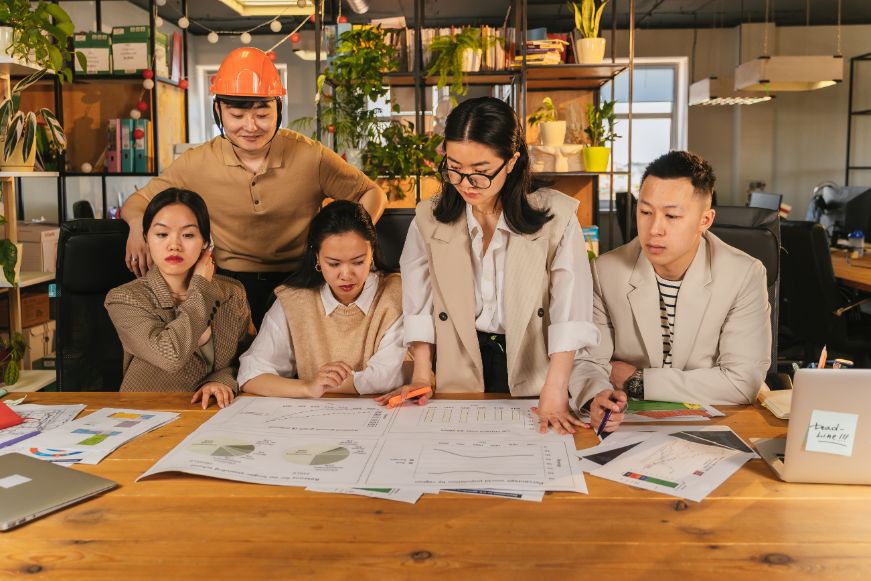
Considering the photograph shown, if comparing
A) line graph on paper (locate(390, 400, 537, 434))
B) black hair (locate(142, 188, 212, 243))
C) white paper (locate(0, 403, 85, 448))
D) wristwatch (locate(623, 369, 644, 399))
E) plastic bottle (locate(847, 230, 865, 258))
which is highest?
black hair (locate(142, 188, 212, 243))

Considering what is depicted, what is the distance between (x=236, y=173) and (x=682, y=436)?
1.65m

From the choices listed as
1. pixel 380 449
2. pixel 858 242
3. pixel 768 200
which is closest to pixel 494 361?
pixel 380 449

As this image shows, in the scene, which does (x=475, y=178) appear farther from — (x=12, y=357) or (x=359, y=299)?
(x=12, y=357)

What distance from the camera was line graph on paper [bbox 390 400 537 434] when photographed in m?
1.46

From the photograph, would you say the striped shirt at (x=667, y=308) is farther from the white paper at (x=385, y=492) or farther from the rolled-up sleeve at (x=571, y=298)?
the white paper at (x=385, y=492)

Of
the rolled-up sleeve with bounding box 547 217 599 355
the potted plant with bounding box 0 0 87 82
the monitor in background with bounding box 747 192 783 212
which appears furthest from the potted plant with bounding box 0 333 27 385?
the monitor in background with bounding box 747 192 783 212

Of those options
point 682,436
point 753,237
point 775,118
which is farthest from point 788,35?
point 682,436

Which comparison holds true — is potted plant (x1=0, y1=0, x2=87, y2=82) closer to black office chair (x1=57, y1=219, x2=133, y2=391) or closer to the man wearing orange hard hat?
the man wearing orange hard hat

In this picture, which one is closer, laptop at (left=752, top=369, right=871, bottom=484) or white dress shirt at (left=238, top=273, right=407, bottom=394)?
laptop at (left=752, top=369, right=871, bottom=484)

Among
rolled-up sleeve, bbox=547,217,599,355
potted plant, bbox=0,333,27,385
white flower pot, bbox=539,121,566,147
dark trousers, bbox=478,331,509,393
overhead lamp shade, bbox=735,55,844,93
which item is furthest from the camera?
overhead lamp shade, bbox=735,55,844,93

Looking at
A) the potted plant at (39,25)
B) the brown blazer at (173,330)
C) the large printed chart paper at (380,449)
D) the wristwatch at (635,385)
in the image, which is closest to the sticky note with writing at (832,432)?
the large printed chart paper at (380,449)

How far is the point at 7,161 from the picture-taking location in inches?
140

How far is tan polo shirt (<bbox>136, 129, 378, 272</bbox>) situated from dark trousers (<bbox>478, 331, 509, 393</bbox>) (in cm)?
84

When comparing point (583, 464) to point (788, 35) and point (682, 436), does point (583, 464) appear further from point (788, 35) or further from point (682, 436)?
point (788, 35)
